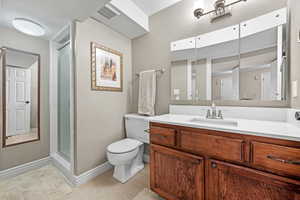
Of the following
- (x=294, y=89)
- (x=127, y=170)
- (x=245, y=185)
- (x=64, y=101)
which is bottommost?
(x=127, y=170)

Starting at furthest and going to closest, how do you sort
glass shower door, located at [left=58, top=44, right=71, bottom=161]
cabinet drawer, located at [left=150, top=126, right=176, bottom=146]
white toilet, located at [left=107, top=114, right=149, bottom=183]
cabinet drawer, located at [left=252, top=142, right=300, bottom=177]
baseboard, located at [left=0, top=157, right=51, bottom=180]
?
glass shower door, located at [left=58, top=44, right=71, bottom=161]
baseboard, located at [left=0, top=157, right=51, bottom=180]
white toilet, located at [left=107, top=114, right=149, bottom=183]
cabinet drawer, located at [left=150, top=126, right=176, bottom=146]
cabinet drawer, located at [left=252, top=142, right=300, bottom=177]

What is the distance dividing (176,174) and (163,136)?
0.34m

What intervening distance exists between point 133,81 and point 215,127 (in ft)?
5.49

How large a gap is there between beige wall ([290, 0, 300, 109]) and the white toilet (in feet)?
4.97

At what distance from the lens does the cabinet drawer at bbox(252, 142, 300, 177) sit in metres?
0.69

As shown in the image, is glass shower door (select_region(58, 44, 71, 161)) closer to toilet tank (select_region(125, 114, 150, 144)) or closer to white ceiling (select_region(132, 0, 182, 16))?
toilet tank (select_region(125, 114, 150, 144))

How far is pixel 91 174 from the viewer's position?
166cm

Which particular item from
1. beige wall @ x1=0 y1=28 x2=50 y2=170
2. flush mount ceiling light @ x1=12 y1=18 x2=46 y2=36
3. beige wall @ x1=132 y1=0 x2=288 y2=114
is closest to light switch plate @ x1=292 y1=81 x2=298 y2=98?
beige wall @ x1=132 y1=0 x2=288 y2=114

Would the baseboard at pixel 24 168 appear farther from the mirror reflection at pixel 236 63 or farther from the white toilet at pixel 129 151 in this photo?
the mirror reflection at pixel 236 63

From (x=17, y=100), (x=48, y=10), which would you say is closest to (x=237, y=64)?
(x=48, y=10)

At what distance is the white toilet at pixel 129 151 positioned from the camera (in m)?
1.51

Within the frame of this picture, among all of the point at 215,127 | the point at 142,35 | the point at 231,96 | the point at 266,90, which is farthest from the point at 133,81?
the point at 266,90

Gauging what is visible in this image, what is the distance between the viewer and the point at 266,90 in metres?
1.26

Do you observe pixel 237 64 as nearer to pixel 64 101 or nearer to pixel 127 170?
pixel 127 170
